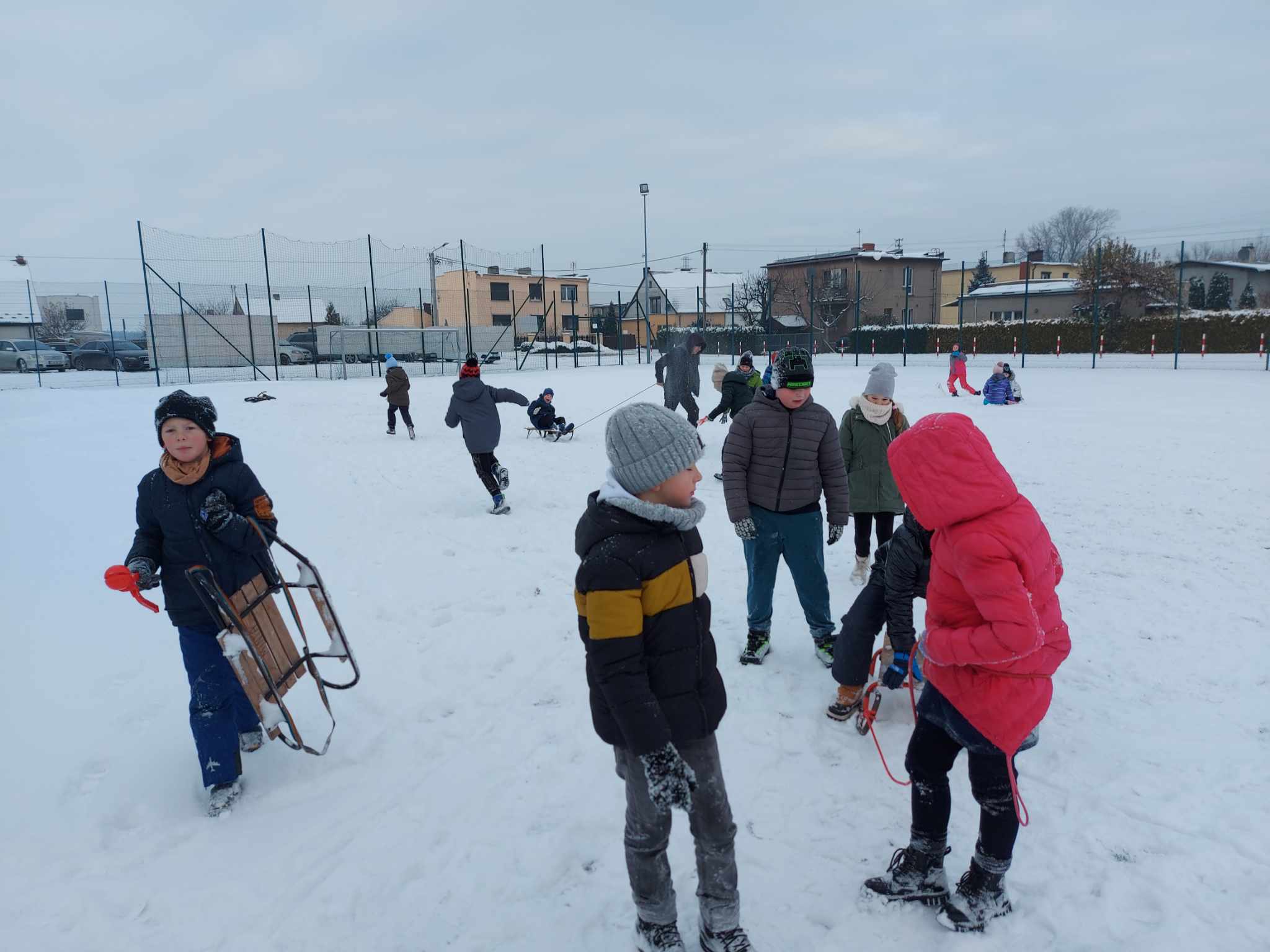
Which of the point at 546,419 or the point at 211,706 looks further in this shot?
the point at 546,419

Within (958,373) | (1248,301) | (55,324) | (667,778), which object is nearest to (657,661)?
(667,778)

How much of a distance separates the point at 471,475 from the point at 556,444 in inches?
93.3

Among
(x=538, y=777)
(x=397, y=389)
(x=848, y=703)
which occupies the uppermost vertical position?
(x=397, y=389)

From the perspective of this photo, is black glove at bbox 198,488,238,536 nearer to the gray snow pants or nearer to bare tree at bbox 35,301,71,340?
the gray snow pants

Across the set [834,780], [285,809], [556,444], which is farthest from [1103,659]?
[556,444]

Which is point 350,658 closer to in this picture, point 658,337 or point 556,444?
point 556,444

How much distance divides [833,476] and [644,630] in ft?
7.93

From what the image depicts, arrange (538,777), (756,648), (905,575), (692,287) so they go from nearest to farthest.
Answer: (905,575), (538,777), (756,648), (692,287)

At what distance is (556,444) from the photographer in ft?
39.9

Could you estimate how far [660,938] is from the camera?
2.30 meters

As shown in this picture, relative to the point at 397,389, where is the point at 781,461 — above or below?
below

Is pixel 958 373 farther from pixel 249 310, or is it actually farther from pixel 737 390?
pixel 249 310

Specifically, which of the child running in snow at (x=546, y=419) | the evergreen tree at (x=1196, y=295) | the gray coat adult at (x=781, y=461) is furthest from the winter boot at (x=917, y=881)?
the evergreen tree at (x=1196, y=295)

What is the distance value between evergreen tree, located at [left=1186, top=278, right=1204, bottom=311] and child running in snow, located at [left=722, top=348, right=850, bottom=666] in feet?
127
